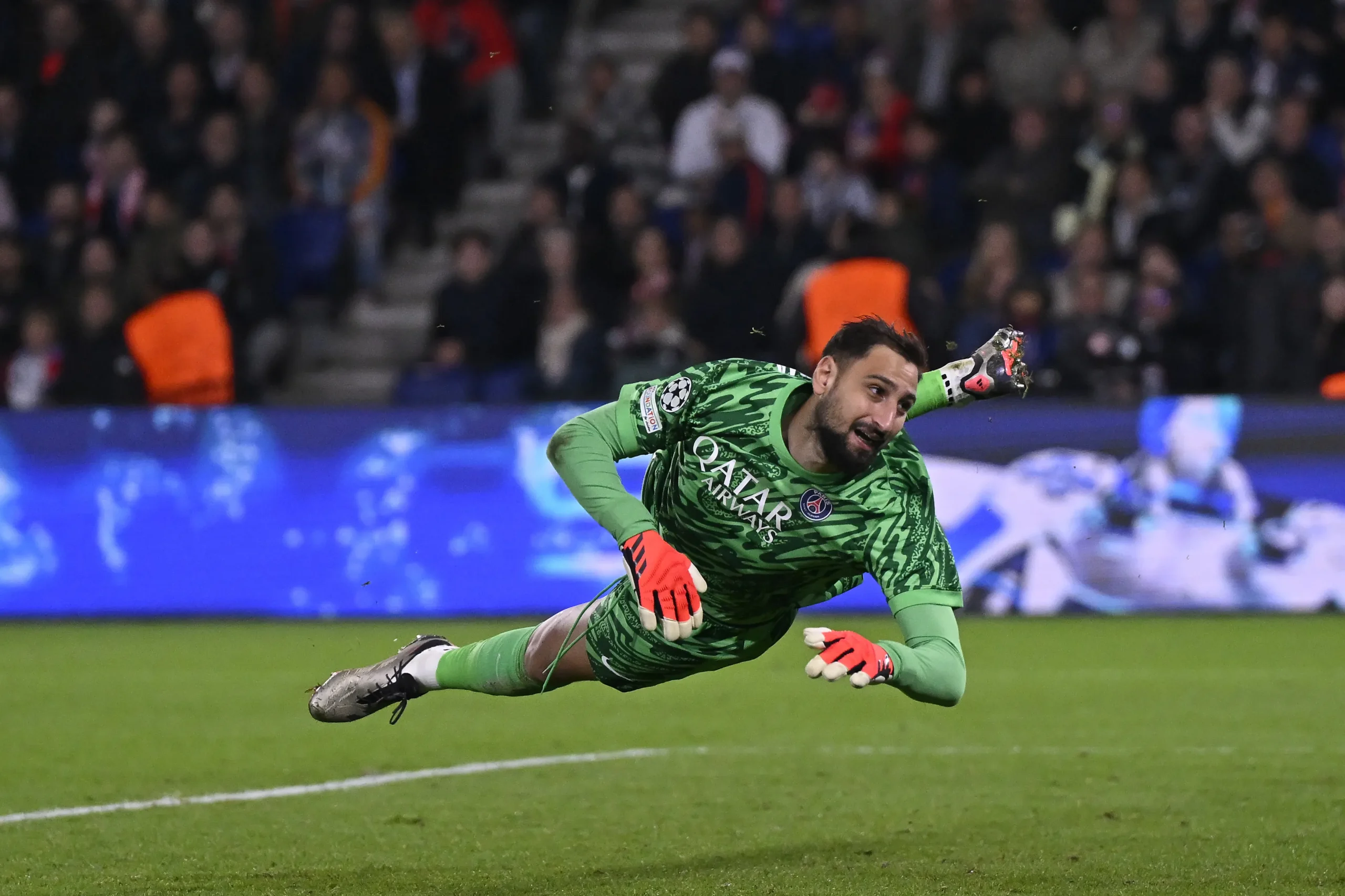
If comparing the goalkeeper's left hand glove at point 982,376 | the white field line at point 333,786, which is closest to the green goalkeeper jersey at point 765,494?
the goalkeeper's left hand glove at point 982,376

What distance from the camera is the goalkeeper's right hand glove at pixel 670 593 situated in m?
5.06

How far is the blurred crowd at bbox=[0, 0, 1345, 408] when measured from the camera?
13.9 m

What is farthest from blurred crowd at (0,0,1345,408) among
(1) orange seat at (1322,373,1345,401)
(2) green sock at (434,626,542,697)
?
(2) green sock at (434,626,542,697)

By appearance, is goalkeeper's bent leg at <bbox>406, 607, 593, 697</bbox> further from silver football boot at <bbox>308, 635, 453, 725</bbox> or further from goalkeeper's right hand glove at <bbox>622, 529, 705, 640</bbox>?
goalkeeper's right hand glove at <bbox>622, 529, 705, 640</bbox>

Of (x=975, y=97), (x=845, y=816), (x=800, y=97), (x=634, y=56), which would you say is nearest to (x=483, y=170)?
(x=634, y=56)

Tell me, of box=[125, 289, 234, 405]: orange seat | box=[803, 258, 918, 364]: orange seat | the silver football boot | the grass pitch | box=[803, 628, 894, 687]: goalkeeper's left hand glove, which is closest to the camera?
box=[803, 628, 894, 687]: goalkeeper's left hand glove

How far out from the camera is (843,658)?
15.4ft

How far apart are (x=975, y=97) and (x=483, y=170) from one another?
4670mm

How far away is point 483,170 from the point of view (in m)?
18.0

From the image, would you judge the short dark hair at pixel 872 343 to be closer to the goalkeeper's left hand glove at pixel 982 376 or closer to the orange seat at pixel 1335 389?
the goalkeeper's left hand glove at pixel 982 376

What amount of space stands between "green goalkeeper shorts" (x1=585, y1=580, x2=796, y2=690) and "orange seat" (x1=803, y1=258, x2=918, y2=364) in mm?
6945

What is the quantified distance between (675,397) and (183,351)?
30.3 ft

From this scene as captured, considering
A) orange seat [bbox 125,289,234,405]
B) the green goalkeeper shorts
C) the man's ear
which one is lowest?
orange seat [bbox 125,289,234,405]

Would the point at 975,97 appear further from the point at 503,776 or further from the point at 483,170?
the point at 503,776
